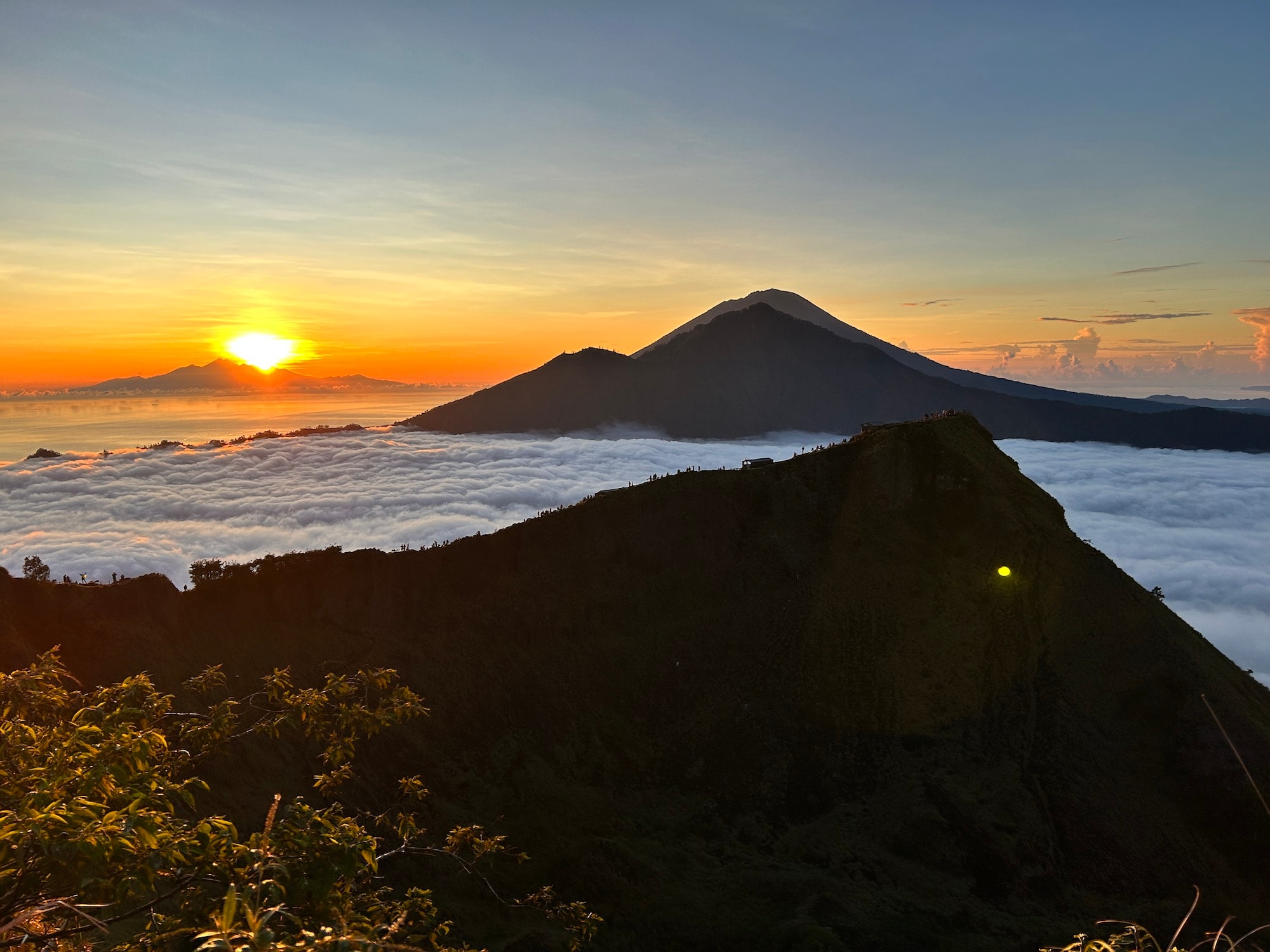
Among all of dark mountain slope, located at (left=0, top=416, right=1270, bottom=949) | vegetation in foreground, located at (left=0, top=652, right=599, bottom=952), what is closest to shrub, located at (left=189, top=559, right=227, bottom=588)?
dark mountain slope, located at (left=0, top=416, right=1270, bottom=949)

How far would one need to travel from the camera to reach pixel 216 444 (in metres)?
191

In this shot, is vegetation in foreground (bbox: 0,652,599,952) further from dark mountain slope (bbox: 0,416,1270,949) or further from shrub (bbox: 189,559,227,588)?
shrub (bbox: 189,559,227,588)

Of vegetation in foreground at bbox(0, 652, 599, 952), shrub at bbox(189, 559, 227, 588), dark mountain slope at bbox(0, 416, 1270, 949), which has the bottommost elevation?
dark mountain slope at bbox(0, 416, 1270, 949)

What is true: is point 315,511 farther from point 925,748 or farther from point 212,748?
point 212,748

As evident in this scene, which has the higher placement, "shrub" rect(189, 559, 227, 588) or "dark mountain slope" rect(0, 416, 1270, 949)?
"shrub" rect(189, 559, 227, 588)

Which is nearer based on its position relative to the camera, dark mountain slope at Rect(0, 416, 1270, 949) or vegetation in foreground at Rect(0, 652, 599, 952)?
vegetation in foreground at Rect(0, 652, 599, 952)

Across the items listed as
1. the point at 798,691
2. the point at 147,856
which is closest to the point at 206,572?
the point at 798,691

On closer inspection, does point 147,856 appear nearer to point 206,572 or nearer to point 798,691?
point 206,572

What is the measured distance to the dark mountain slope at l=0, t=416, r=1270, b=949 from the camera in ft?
105

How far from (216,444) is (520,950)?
7923 inches

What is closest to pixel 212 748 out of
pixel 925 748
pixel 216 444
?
pixel 925 748

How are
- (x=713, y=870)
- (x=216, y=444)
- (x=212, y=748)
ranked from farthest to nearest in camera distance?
(x=216, y=444) < (x=713, y=870) < (x=212, y=748)

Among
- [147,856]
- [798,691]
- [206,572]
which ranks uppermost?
[147,856]

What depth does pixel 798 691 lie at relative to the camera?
42.2 m
